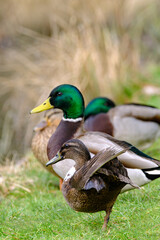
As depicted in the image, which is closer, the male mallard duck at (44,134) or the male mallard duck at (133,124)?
the male mallard duck at (44,134)

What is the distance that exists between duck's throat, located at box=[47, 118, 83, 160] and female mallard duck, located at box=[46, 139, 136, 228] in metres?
1.22

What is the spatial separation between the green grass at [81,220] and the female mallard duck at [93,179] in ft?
0.57

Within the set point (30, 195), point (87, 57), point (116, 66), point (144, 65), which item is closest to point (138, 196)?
point (30, 195)

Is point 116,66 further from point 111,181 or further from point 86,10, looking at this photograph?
point 111,181

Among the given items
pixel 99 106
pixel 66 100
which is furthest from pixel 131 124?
pixel 66 100

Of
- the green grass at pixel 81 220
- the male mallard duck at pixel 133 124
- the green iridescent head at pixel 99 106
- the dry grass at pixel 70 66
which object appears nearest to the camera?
the green grass at pixel 81 220

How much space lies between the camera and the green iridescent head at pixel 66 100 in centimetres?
455

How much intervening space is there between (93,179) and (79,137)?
1328mm

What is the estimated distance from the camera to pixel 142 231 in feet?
9.93

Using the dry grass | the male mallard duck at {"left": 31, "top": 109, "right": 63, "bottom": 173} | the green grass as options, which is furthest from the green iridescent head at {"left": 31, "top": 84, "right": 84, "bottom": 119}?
the dry grass

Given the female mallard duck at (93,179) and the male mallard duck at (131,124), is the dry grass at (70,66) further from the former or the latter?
the female mallard duck at (93,179)

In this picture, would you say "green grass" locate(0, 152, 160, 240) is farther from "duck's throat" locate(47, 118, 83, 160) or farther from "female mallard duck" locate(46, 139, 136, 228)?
"duck's throat" locate(47, 118, 83, 160)

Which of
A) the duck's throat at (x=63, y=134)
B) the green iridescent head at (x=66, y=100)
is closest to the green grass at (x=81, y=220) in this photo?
the duck's throat at (x=63, y=134)

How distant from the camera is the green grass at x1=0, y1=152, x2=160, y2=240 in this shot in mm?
3047
